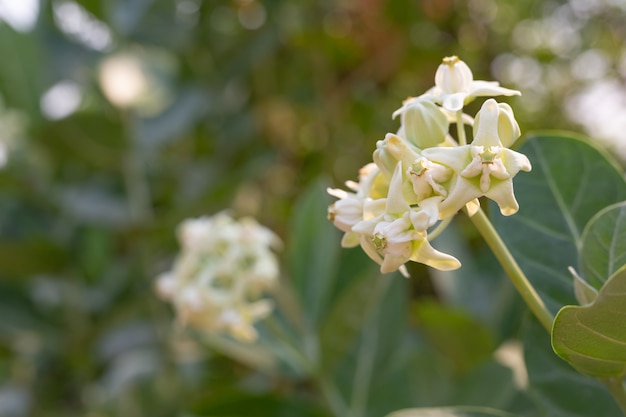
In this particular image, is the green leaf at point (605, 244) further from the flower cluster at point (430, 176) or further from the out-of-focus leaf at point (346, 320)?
the out-of-focus leaf at point (346, 320)

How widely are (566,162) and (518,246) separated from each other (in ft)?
0.22

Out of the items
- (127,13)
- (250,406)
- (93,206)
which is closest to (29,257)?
(93,206)

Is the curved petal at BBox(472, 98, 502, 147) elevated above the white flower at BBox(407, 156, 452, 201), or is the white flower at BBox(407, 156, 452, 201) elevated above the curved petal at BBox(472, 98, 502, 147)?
the curved petal at BBox(472, 98, 502, 147)

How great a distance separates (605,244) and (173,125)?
1.08m

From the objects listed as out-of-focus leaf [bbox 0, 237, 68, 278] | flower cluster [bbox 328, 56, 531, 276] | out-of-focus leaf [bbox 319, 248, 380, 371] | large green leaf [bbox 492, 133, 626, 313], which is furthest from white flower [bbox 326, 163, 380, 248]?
out-of-focus leaf [bbox 0, 237, 68, 278]

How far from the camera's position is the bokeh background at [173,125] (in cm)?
127

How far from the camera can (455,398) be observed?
0.74m

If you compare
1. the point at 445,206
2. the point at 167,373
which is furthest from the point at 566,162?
the point at 167,373

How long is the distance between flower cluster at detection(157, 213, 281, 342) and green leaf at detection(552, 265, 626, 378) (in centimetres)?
36

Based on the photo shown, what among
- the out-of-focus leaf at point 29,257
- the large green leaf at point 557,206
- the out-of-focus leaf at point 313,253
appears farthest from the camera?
the out-of-focus leaf at point 29,257

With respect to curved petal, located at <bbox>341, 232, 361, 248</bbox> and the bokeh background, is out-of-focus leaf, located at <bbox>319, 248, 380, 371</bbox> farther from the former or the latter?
the bokeh background

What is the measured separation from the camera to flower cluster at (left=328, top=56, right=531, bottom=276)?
358 millimetres

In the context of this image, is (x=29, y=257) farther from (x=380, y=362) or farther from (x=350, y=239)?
(x=350, y=239)

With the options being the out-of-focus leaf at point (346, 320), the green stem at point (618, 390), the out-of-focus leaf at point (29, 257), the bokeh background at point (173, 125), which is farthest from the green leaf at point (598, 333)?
the out-of-focus leaf at point (29, 257)
